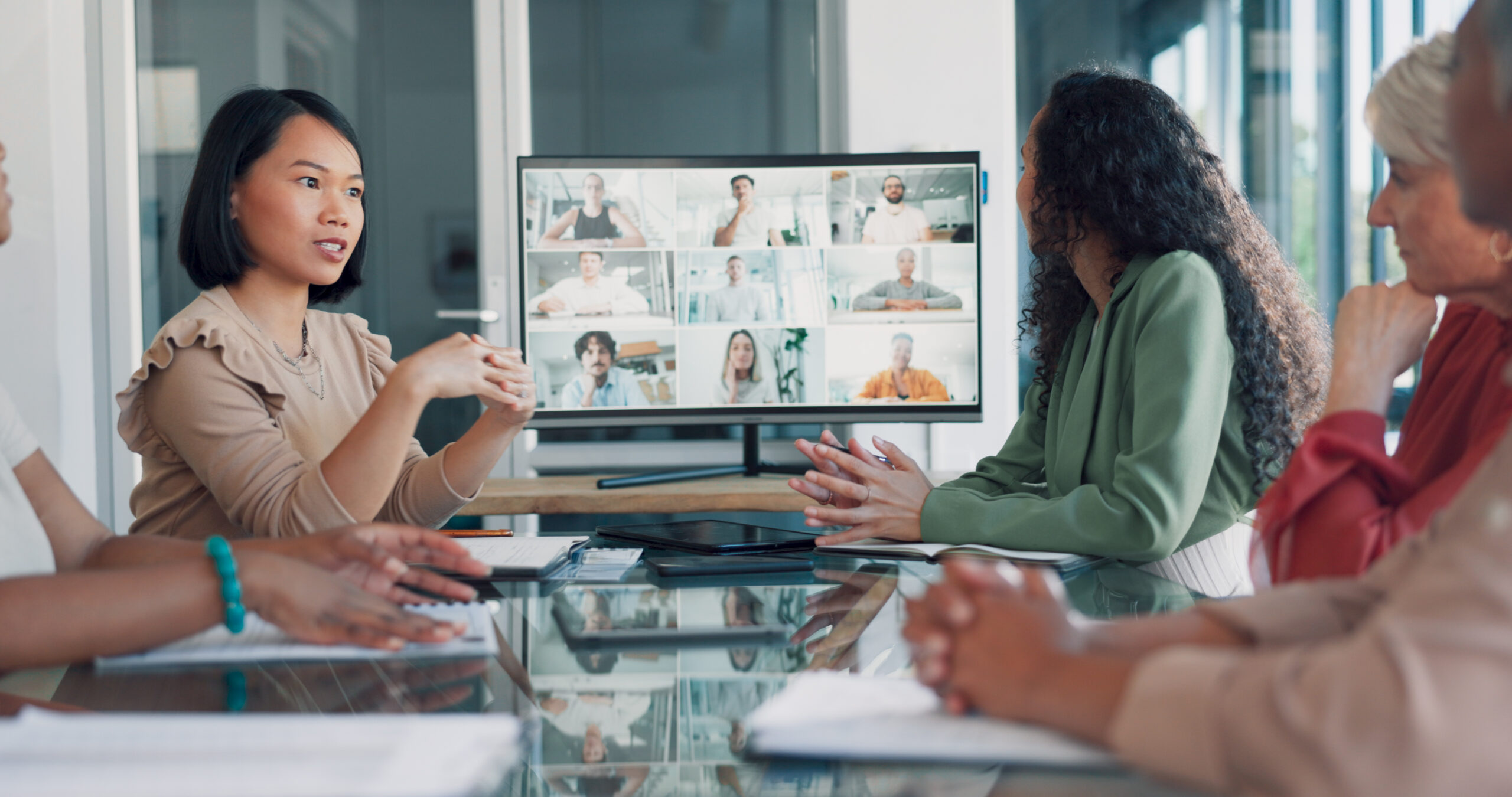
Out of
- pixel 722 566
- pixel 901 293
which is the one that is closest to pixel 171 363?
pixel 722 566

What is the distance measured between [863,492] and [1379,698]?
1008 millimetres

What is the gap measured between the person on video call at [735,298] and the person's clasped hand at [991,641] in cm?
191

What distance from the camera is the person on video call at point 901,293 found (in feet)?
8.29

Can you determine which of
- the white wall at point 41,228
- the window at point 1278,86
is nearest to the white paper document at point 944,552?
the window at point 1278,86

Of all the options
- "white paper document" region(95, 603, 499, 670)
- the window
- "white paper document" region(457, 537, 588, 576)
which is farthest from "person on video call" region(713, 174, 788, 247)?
"white paper document" region(95, 603, 499, 670)

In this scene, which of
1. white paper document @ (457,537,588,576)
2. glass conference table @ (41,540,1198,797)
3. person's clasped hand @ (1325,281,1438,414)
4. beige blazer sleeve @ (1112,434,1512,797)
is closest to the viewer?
beige blazer sleeve @ (1112,434,1512,797)

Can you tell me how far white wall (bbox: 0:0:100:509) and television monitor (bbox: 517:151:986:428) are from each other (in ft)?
5.21

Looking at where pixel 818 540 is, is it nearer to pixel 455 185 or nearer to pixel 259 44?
pixel 455 185

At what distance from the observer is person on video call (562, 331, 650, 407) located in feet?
8.10

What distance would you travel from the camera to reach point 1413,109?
88 centimetres

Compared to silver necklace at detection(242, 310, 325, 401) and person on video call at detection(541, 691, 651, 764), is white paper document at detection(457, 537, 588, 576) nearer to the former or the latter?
silver necklace at detection(242, 310, 325, 401)

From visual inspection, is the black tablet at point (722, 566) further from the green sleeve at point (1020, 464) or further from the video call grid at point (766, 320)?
the video call grid at point (766, 320)

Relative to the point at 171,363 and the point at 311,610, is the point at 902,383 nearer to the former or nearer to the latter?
the point at 171,363

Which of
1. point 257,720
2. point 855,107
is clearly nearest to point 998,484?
point 257,720
